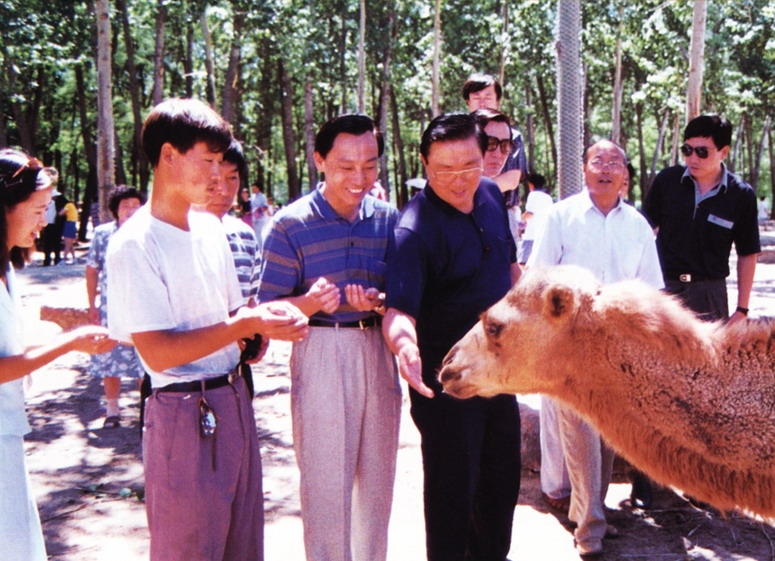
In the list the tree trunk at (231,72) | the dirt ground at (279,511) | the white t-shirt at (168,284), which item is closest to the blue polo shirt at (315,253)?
the white t-shirt at (168,284)

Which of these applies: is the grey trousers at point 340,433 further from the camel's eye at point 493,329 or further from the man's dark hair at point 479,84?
the man's dark hair at point 479,84

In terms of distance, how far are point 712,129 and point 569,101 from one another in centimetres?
402

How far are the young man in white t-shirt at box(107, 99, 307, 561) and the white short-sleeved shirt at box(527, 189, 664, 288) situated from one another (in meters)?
2.62

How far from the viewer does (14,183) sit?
9.23 feet

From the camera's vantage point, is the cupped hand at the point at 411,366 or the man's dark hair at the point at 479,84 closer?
the cupped hand at the point at 411,366

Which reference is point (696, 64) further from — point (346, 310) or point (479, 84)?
point (346, 310)

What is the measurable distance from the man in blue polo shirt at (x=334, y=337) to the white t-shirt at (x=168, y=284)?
63 cm

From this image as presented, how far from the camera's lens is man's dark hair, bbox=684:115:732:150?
5555 millimetres

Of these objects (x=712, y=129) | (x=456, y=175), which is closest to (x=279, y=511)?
(x=456, y=175)

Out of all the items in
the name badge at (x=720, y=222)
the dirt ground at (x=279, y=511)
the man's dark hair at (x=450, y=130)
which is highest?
the man's dark hair at (x=450, y=130)

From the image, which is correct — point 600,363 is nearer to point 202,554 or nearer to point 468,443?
point 468,443

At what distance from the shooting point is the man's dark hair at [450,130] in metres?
3.68

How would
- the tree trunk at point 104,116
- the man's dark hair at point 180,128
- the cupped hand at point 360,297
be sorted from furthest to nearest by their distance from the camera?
the tree trunk at point 104,116 → the cupped hand at point 360,297 → the man's dark hair at point 180,128

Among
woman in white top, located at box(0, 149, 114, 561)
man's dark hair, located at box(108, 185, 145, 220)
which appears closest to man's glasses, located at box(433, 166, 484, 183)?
woman in white top, located at box(0, 149, 114, 561)
